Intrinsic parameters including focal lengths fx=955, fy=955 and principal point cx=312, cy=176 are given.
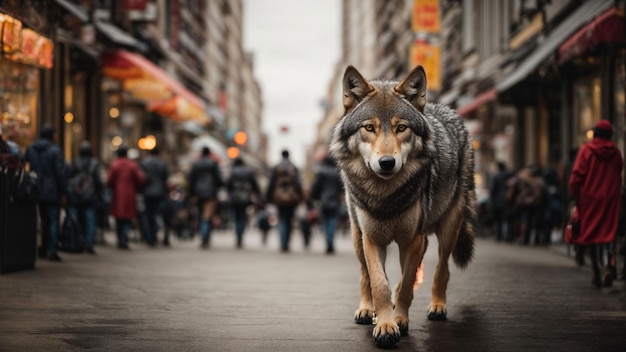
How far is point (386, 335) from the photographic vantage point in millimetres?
6344

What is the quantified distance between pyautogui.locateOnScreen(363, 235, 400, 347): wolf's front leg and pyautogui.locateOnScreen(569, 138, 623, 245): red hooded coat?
14.3 feet

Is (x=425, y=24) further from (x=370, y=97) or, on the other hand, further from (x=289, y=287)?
(x=370, y=97)

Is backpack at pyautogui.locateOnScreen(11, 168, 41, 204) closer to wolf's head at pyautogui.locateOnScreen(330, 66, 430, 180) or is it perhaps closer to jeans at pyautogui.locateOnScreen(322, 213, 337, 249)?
wolf's head at pyautogui.locateOnScreen(330, 66, 430, 180)

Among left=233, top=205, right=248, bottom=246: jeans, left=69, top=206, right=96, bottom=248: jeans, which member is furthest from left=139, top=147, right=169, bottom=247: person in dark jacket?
A: left=69, top=206, right=96, bottom=248: jeans

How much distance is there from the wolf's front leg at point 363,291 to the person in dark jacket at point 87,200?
9034 mm

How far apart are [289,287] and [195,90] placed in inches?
2134

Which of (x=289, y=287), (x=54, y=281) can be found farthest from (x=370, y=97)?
(x=54, y=281)

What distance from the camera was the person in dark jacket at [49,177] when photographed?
13570mm

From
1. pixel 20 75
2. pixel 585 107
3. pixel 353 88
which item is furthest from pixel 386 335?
pixel 585 107

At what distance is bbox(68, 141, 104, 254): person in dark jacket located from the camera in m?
16.1

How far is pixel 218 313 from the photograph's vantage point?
8.27 metres

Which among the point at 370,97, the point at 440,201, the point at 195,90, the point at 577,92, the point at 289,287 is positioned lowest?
the point at 289,287

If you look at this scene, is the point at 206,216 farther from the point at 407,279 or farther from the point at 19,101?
the point at 407,279

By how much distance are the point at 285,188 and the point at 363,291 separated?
11847 millimetres
